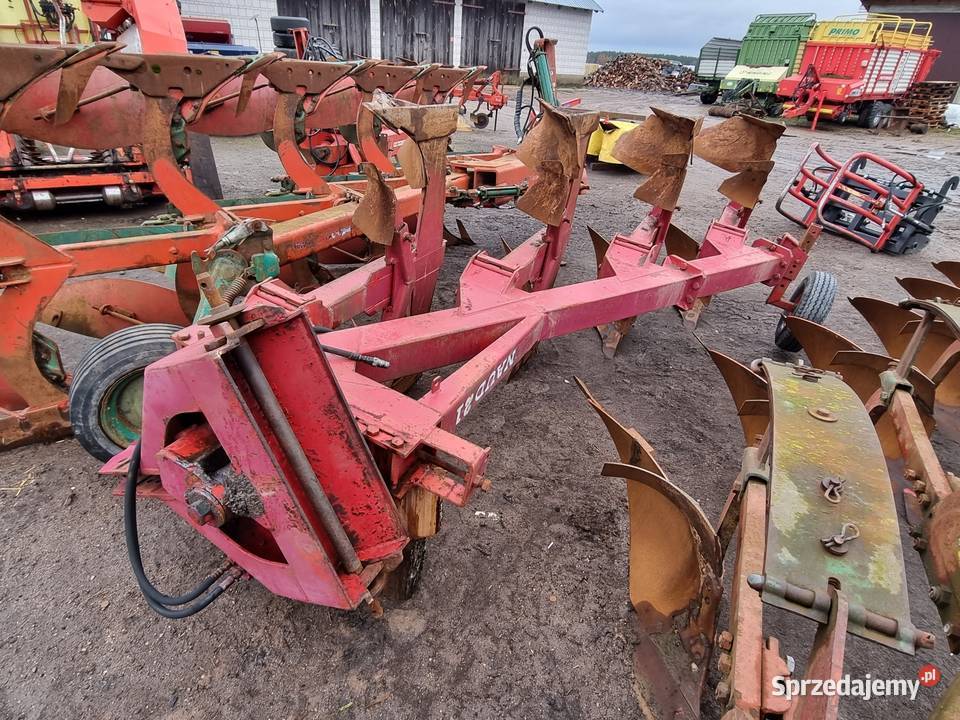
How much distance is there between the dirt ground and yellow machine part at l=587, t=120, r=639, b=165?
20.1 ft

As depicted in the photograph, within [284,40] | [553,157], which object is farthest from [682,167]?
[284,40]

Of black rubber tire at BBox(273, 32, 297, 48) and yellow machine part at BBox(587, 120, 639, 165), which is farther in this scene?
black rubber tire at BBox(273, 32, 297, 48)

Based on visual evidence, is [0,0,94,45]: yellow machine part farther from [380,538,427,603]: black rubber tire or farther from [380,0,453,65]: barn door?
[380,0,453,65]: barn door

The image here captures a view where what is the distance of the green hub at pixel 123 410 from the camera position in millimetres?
2350

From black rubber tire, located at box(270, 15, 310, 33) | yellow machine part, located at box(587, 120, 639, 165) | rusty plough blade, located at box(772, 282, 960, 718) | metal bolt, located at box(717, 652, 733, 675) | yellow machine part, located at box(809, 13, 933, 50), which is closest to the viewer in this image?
metal bolt, located at box(717, 652, 733, 675)

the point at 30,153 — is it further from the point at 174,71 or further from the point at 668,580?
the point at 668,580

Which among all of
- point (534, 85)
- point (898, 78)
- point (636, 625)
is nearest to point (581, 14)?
point (898, 78)

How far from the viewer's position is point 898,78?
47.8 ft

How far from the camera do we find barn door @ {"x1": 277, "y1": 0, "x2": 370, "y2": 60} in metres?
15.2

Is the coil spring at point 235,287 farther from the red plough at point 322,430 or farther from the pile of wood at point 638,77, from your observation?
the pile of wood at point 638,77

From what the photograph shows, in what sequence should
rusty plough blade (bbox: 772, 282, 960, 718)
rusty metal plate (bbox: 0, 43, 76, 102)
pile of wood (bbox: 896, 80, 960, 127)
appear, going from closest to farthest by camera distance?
rusty plough blade (bbox: 772, 282, 960, 718) → rusty metal plate (bbox: 0, 43, 76, 102) → pile of wood (bbox: 896, 80, 960, 127)

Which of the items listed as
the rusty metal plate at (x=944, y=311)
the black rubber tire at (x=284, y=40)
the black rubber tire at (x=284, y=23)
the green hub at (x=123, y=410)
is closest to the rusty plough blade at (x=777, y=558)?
the rusty metal plate at (x=944, y=311)

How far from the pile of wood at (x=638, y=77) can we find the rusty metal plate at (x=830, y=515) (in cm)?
2516
